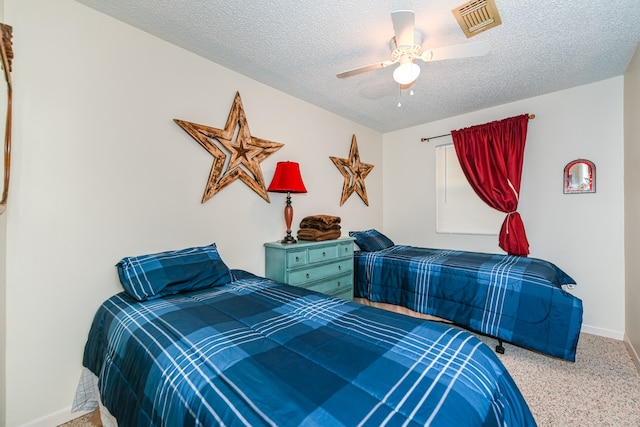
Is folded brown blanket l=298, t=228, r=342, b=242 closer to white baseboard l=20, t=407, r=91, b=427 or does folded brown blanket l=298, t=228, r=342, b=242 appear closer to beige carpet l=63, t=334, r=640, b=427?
beige carpet l=63, t=334, r=640, b=427

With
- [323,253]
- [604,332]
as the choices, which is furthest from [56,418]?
[604,332]

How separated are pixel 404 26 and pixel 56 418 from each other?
307cm

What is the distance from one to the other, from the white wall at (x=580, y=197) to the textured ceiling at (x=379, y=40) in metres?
0.25

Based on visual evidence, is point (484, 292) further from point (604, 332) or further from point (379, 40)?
point (379, 40)

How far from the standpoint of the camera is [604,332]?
2.64 m

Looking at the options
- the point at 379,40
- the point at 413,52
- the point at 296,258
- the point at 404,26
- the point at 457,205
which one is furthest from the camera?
the point at 457,205

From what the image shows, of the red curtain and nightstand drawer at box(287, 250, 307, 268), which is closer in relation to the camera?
nightstand drawer at box(287, 250, 307, 268)

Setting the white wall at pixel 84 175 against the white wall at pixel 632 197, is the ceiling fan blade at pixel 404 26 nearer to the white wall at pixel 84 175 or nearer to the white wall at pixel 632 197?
the white wall at pixel 84 175

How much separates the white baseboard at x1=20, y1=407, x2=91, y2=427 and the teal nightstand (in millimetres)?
1559

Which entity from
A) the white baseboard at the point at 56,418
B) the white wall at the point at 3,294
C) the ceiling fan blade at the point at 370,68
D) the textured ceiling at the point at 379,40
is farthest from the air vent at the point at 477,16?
the white baseboard at the point at 56,418

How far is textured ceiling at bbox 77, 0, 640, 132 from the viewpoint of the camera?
169cm

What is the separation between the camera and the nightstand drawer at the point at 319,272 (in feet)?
8.24

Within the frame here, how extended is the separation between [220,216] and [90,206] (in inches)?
34.6

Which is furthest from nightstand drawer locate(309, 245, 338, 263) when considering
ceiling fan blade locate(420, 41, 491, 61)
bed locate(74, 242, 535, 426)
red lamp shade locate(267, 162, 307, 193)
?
ceiling fan blade locate(420, 41, 491, 61)
